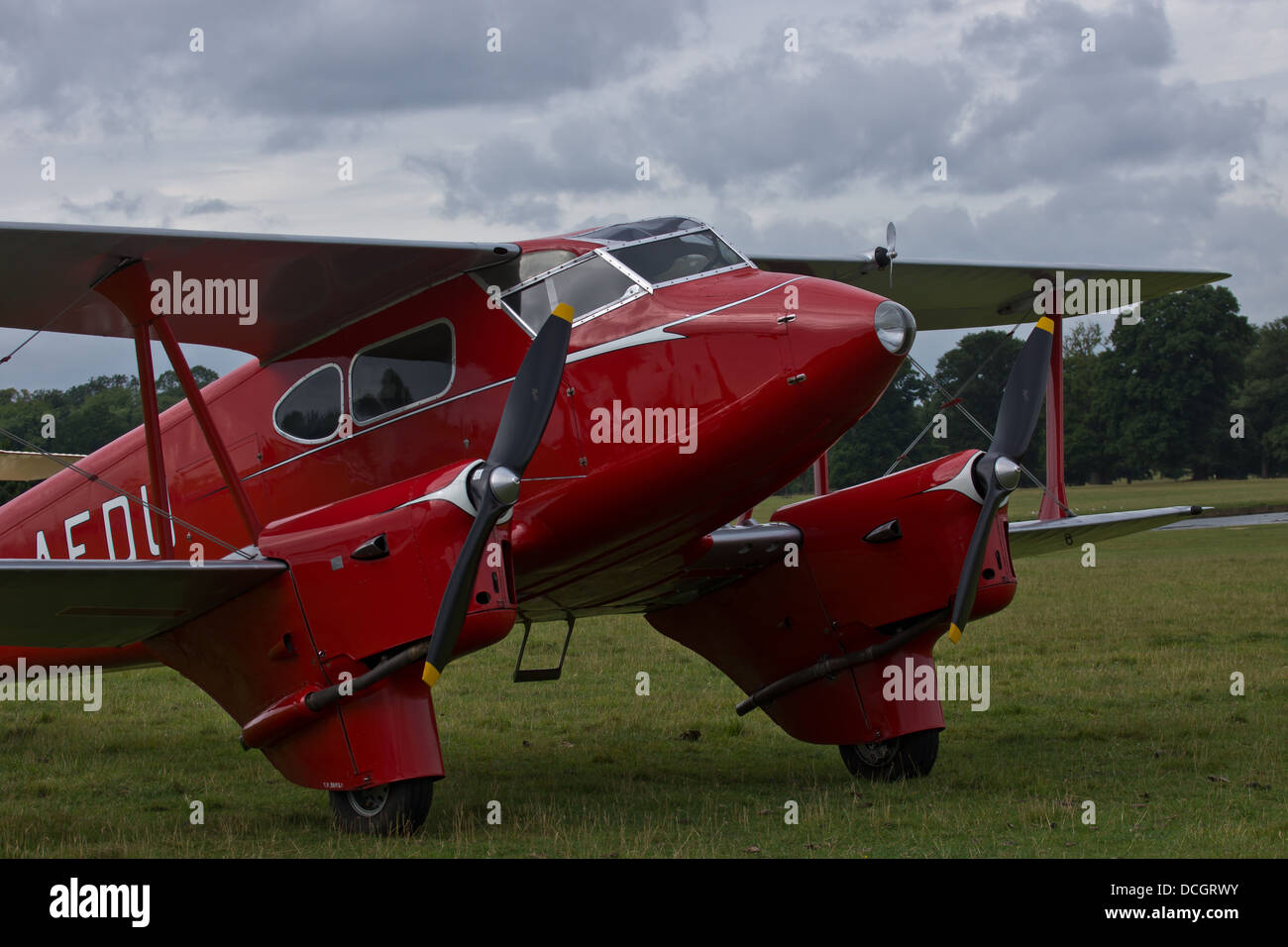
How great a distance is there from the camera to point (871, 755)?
11.7 metres

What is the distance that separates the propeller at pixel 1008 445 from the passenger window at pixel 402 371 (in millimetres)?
4492

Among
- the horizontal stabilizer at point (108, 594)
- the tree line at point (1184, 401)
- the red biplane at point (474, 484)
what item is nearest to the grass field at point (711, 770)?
the red biplane at point (474, 484)

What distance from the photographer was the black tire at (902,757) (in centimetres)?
1142

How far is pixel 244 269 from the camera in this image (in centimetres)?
995

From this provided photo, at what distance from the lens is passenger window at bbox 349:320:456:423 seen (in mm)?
10117

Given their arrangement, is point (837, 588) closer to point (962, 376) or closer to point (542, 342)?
point (542, 342)

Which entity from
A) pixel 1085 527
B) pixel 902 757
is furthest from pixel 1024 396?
pixel 902 757

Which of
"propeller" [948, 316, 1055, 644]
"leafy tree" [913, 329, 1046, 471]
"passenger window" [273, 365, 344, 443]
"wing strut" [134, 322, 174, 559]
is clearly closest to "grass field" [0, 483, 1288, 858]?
"propeller" [948, 316, 1055, 644]

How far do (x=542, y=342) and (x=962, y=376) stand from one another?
68882mm

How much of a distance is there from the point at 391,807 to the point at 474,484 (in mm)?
2459

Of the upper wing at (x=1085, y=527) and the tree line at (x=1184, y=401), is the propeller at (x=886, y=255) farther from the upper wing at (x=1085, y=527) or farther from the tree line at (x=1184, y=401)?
the tree line at (x=1184, y=401)

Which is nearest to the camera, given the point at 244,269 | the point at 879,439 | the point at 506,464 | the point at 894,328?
the point at 506,464

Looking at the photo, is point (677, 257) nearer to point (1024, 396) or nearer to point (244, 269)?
point (1024, 396)
